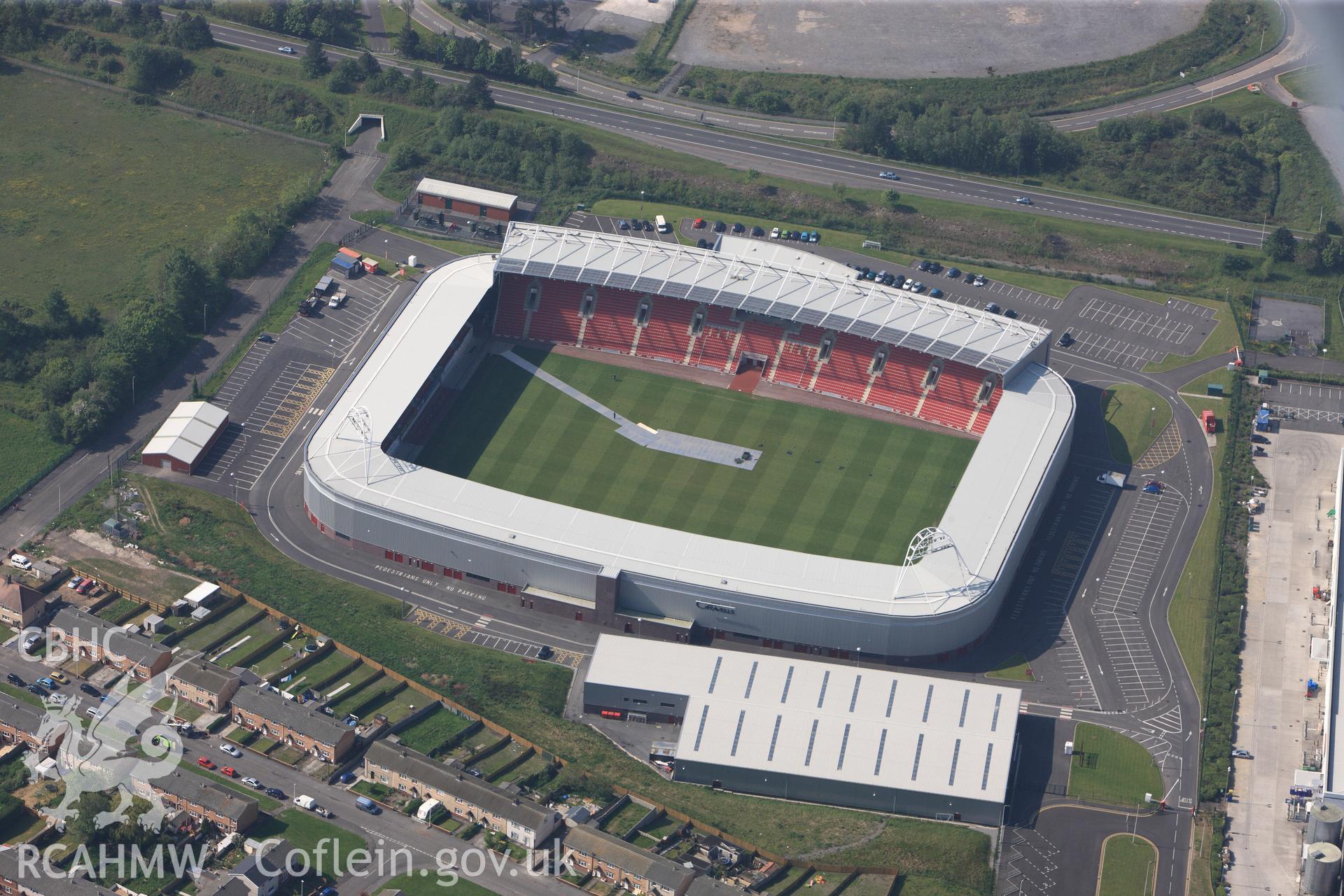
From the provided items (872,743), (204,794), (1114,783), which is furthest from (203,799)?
(1114,783)

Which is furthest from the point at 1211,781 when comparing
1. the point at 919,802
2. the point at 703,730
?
the point at 703,730

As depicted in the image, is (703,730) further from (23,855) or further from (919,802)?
(23,855)

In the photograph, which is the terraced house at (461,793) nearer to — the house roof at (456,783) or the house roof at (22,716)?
the house roof at (456,783)

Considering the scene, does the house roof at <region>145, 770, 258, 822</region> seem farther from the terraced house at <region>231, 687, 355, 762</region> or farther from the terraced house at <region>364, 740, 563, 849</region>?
the terraced house at <region>364, 740, 563, 849</region>

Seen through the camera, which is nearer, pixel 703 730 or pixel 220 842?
pixel 220 842
